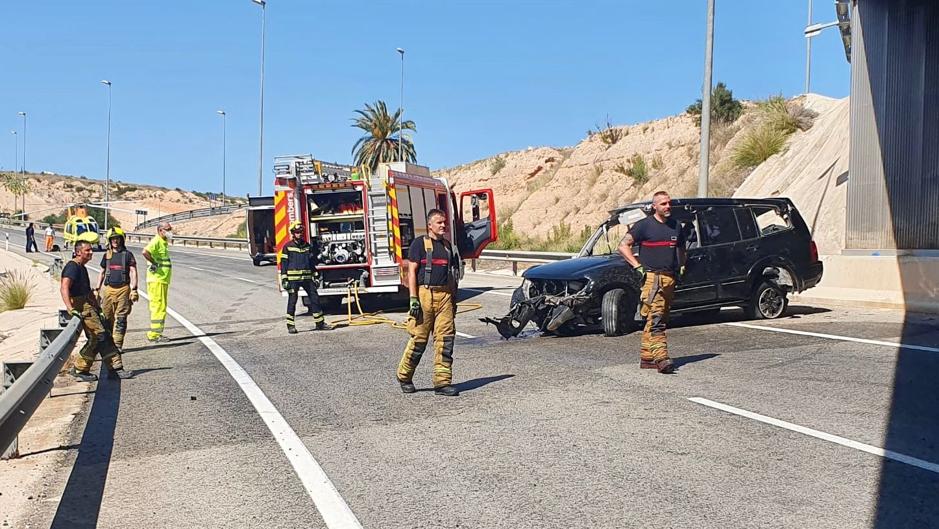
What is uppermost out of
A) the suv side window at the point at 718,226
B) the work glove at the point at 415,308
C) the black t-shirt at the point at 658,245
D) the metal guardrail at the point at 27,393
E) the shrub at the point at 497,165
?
the shrub at the point at 497,165

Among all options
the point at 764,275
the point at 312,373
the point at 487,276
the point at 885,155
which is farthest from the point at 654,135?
the point at 312,373

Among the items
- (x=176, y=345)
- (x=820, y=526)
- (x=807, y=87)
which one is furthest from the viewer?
(x=807, y=87)

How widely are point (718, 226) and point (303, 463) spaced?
8.68 meters

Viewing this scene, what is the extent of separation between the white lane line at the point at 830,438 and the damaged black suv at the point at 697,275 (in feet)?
14.2

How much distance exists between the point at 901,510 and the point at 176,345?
10582 mm

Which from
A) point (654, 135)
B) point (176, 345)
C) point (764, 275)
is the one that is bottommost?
point (176, 345)

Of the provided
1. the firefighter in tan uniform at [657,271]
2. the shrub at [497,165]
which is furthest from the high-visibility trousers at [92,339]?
the shrub at [497,165]

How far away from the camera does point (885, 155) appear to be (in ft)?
54.5

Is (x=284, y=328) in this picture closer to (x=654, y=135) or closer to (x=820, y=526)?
(x=820, y=526)

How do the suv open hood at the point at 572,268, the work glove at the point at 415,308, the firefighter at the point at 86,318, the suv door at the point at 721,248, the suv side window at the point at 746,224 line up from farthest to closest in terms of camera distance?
the suv side window at the point at 746,224 < the suv door at the point at 721,248 < the suv open hood at the point at 572,268 < the firefighter at the point at 86,318 < the work glove at the point at 415,308

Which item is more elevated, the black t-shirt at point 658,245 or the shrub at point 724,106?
the shrub at point 724,106

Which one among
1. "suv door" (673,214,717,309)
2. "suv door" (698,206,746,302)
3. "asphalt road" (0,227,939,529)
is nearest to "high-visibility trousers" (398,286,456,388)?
"asphalt road" (0,227,939,529)

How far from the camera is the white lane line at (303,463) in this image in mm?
4898

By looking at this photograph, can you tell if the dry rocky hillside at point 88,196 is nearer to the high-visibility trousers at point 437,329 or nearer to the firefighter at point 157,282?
the firefighter at point 157,282
